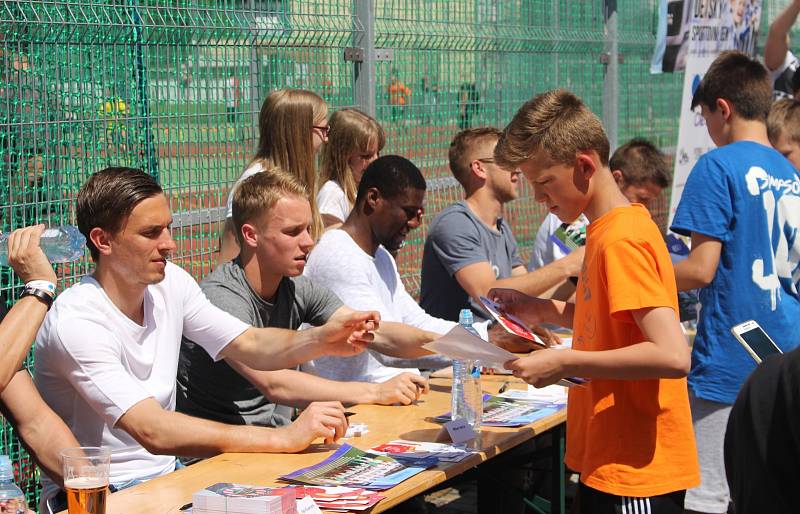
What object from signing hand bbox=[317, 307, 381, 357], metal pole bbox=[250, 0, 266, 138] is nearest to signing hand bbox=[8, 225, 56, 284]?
signing hand bbox=[317, 307, 381, 357]

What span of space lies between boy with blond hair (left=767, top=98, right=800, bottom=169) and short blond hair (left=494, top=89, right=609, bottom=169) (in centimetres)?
272

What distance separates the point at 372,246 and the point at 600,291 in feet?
5.45

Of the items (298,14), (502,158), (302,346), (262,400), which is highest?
(298,14)

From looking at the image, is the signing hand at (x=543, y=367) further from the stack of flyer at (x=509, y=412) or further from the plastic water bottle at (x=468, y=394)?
the stack of flyer at (x=509, y=412)

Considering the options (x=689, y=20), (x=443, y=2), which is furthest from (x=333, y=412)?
(x=689, y=20)

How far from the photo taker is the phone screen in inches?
110

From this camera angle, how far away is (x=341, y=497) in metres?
2.95

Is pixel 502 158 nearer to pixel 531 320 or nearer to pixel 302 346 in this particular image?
pixel 531 320

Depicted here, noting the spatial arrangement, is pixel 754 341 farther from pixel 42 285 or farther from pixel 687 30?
pixel 687 30

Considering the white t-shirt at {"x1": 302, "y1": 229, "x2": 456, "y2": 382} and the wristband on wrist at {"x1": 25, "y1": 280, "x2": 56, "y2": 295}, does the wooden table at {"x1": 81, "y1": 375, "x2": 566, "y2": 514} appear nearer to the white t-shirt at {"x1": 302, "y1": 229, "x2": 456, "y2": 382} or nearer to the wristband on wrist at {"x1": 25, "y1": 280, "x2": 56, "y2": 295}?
the white t-shirt at {"x1": 302, "y1": 229, "x2": 456, "y2": 382}

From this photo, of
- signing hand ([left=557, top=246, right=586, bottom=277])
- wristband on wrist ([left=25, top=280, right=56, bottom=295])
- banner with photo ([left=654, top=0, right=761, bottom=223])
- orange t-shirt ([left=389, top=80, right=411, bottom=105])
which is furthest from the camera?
banner with photo ([left=654, top=0, right=761, bottom=223])

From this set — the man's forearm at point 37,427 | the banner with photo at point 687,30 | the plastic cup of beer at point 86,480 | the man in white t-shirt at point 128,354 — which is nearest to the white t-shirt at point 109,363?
the man in white t-shirt at point 128,354

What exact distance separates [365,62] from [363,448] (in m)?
3.05

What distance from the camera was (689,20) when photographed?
764cm
